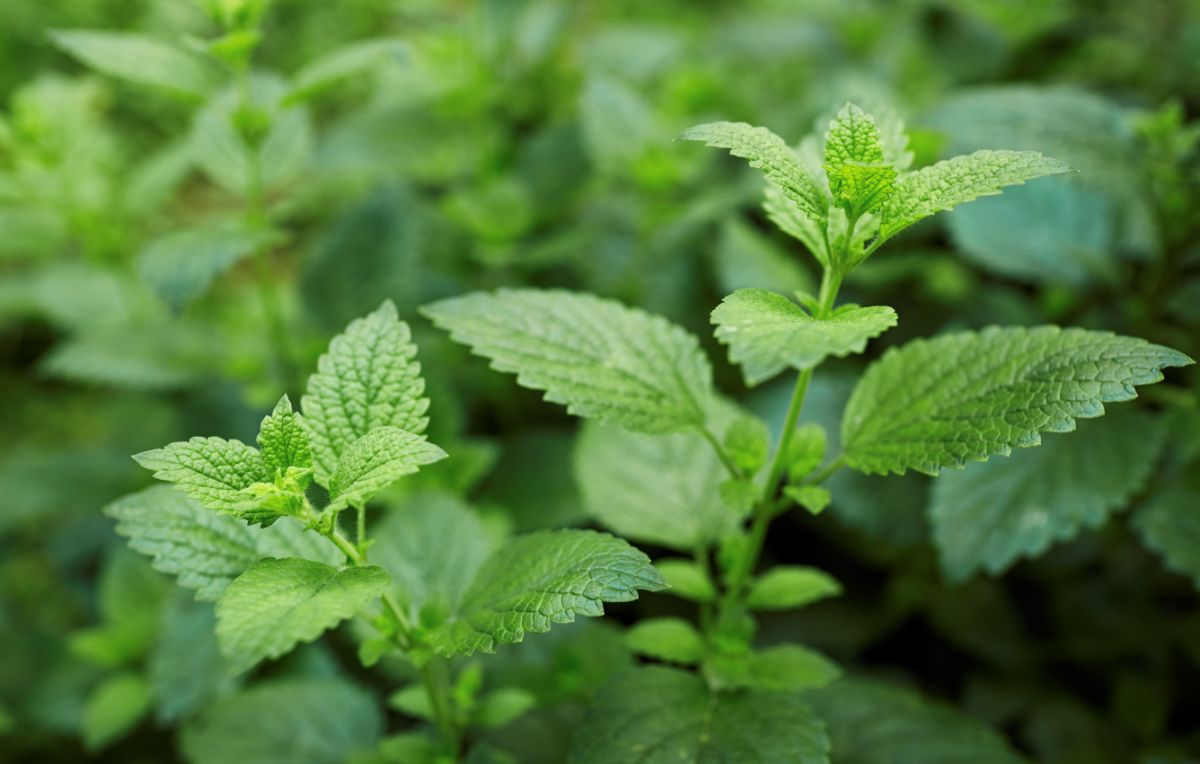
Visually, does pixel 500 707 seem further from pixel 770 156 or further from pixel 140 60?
pixel 140 60

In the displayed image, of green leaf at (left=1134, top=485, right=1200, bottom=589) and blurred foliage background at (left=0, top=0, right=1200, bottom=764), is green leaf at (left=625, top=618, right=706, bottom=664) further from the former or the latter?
green leaf at (left=1134, top=485, right=1200, bottom=589)

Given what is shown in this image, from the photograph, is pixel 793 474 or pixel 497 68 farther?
pixel 497 68

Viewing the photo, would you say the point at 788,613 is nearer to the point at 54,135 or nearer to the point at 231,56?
the point at 231,56

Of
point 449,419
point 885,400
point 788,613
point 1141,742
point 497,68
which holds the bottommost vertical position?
point 1141,742

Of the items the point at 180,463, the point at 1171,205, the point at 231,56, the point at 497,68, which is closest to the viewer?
the point at 180,463

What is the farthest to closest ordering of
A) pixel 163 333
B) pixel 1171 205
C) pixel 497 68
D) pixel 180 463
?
pixel 497 68 < pixel 163 333 < pixel 1171 205 < pixel 180 463

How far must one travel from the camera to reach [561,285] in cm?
197

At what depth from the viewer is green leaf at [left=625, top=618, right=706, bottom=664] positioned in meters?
1.00

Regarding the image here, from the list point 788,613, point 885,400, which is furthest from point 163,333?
point 885,400

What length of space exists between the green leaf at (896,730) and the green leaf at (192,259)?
3.29 ft

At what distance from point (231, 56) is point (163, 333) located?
697 mm

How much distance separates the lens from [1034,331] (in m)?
0.90

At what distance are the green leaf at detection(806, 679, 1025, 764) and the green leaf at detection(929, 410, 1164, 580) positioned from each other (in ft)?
0.61

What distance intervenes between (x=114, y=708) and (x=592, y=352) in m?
1.02
